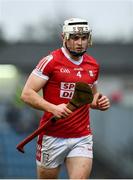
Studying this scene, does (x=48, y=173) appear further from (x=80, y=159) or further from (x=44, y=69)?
(x=44, y=69)

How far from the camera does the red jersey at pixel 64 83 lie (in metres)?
6.21

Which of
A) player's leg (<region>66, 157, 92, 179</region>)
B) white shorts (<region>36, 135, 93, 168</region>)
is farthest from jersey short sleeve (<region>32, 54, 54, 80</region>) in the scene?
player's leg (<region>66, 157, 92, 179</region>)

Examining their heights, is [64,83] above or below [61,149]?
above

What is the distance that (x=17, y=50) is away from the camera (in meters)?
10.8

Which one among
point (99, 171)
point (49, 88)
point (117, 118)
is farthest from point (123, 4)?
point (49, 88)

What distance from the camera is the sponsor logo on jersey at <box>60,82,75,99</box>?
6.24 meters

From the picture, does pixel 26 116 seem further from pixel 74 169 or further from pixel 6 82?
pixel 74 169

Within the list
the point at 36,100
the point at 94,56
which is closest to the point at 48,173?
the point at 36,100

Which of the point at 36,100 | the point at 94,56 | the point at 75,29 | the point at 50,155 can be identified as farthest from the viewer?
the point at 94,56

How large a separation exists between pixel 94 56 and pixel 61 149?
460 cm

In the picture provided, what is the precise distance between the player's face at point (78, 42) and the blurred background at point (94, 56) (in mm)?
4239

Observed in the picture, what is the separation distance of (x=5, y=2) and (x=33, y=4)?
35 centimetres

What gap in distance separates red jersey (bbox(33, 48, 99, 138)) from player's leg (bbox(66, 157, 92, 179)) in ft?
0.63

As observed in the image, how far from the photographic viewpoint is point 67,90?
6.25m
